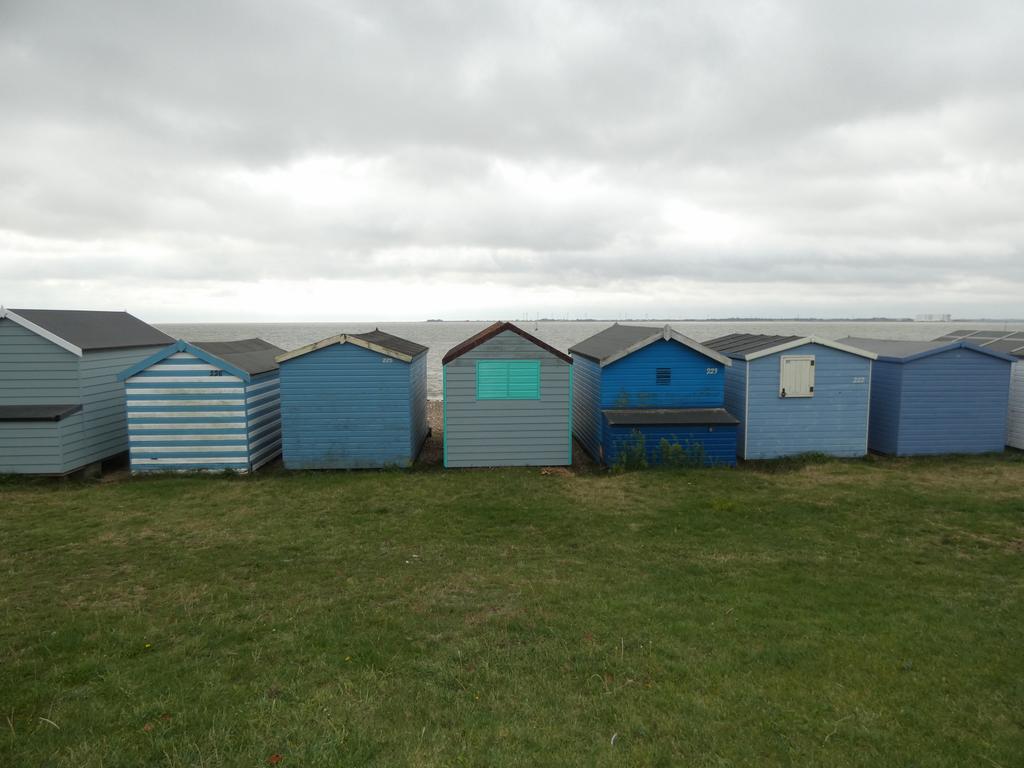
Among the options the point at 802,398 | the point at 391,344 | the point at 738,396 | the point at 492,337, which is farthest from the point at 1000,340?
the point at 391,344

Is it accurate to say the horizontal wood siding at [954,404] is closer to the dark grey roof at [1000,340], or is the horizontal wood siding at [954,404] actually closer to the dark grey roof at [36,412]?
the dark grey roof at [1000,340]

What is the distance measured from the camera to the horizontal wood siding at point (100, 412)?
15.1 meters

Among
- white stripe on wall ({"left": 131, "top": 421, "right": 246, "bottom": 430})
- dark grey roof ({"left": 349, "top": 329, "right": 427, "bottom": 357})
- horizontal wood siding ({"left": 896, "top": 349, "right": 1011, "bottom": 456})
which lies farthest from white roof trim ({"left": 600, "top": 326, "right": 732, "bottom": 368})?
white stripe on wall ({"left": 131, "top": 421, "right": 246, "bottom": 430})

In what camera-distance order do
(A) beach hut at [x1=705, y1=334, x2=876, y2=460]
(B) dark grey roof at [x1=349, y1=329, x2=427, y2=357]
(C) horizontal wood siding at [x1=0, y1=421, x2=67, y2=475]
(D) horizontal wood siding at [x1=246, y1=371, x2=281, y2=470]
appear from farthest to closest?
(A) beach hut at [x1=705, y1=334, x2=876, y2=460], (B) dark grey roof at [x1=349, y1=329, x2=427, y2=357], (D) horizontal wood siding at [x1=246, y1=371, x2=281, y2=470], (C) horizontal wood siding at [x1=0, y1=421, x2=67, y2=475]

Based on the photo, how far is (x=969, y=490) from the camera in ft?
44.3

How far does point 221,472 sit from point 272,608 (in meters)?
9.02

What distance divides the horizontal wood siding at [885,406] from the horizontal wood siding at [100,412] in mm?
21413

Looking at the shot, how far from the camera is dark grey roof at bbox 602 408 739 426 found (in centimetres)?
1580

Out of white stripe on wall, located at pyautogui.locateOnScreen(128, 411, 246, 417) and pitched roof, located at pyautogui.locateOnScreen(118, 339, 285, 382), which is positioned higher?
pitched roof, located at pyautogui.locateOnScreen(118, 339, 285, 382)

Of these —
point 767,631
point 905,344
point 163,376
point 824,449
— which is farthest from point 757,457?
point 163,376

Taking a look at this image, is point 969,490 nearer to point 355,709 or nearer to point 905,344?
point 905,344

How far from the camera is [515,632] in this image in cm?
695

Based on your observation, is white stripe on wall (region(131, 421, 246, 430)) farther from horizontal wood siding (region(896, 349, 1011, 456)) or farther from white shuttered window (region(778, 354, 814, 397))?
horizontal wood siding (region(896, 349, 1011, 456))

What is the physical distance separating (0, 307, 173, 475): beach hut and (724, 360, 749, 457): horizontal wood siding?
17.2 metres
